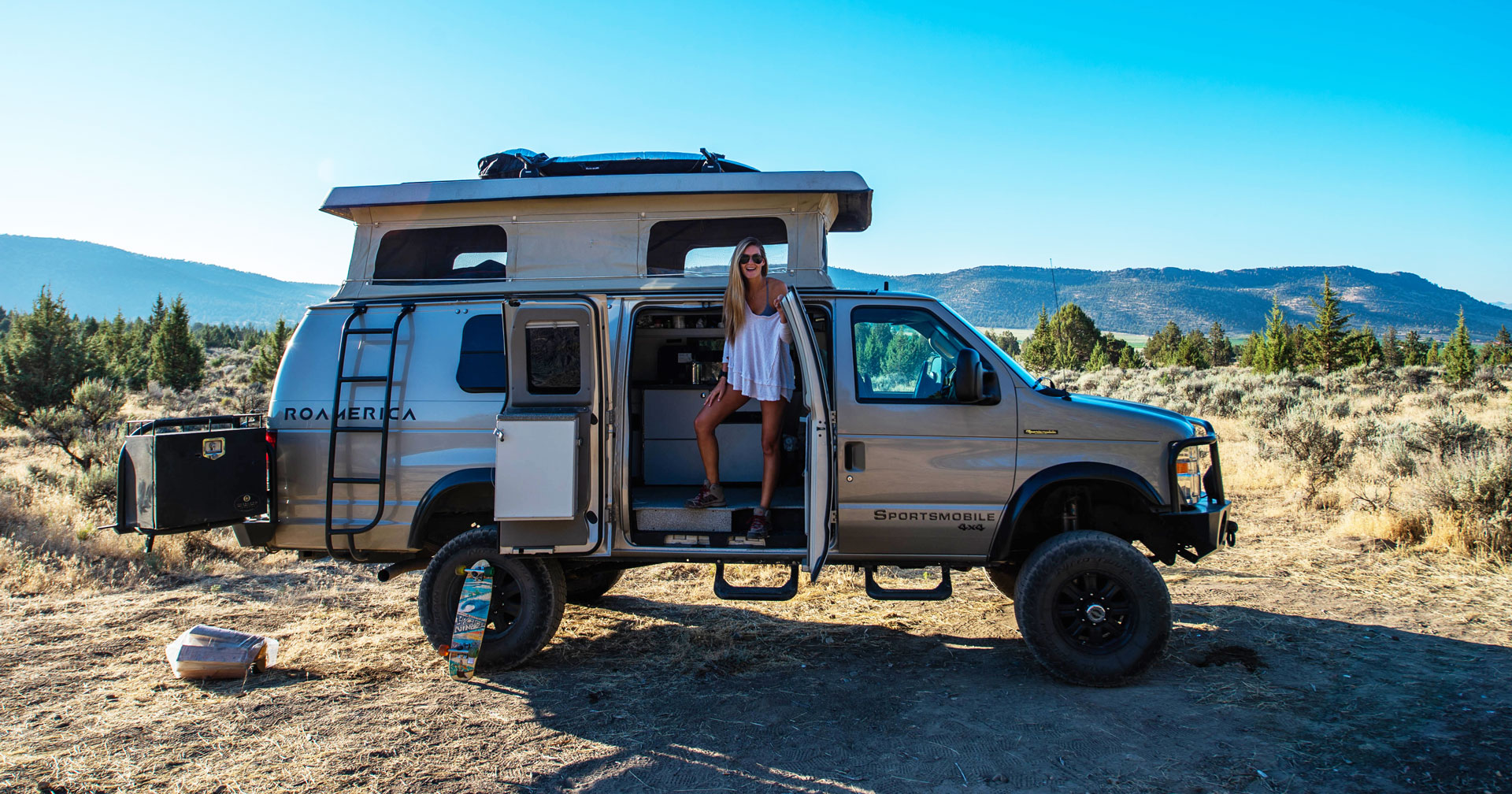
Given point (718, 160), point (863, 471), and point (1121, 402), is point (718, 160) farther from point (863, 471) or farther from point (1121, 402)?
point (1121, 402)

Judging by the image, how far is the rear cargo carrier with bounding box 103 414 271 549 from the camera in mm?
5129

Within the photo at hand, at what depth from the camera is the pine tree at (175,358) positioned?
1228 inches

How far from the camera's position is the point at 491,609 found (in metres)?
5.52

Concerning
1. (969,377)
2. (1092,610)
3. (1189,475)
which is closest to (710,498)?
(969,377)

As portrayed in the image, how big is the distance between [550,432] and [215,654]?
2503 mm

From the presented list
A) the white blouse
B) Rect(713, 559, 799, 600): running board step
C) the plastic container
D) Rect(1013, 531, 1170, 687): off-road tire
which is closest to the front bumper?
Rect(1013, 531, 1170, 687): off-road tire

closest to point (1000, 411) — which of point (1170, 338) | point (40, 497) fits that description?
point (40, 497)

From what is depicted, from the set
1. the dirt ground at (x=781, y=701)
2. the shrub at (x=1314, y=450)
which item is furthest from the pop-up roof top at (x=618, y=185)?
the shrub at (x=1314, y=450)

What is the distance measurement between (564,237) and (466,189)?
783 mm

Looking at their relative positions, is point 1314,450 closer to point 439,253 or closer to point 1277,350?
point 439,253

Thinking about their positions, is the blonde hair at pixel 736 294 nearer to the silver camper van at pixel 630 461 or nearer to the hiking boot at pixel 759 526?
the silver camper van at pixel 630 461

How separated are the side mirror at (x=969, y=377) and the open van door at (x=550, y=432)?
7.41ft

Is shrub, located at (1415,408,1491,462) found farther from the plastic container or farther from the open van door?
the plastic container

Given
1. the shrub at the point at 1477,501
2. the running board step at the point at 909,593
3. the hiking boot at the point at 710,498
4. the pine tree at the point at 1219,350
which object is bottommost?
the running board step at the point at 909,593
